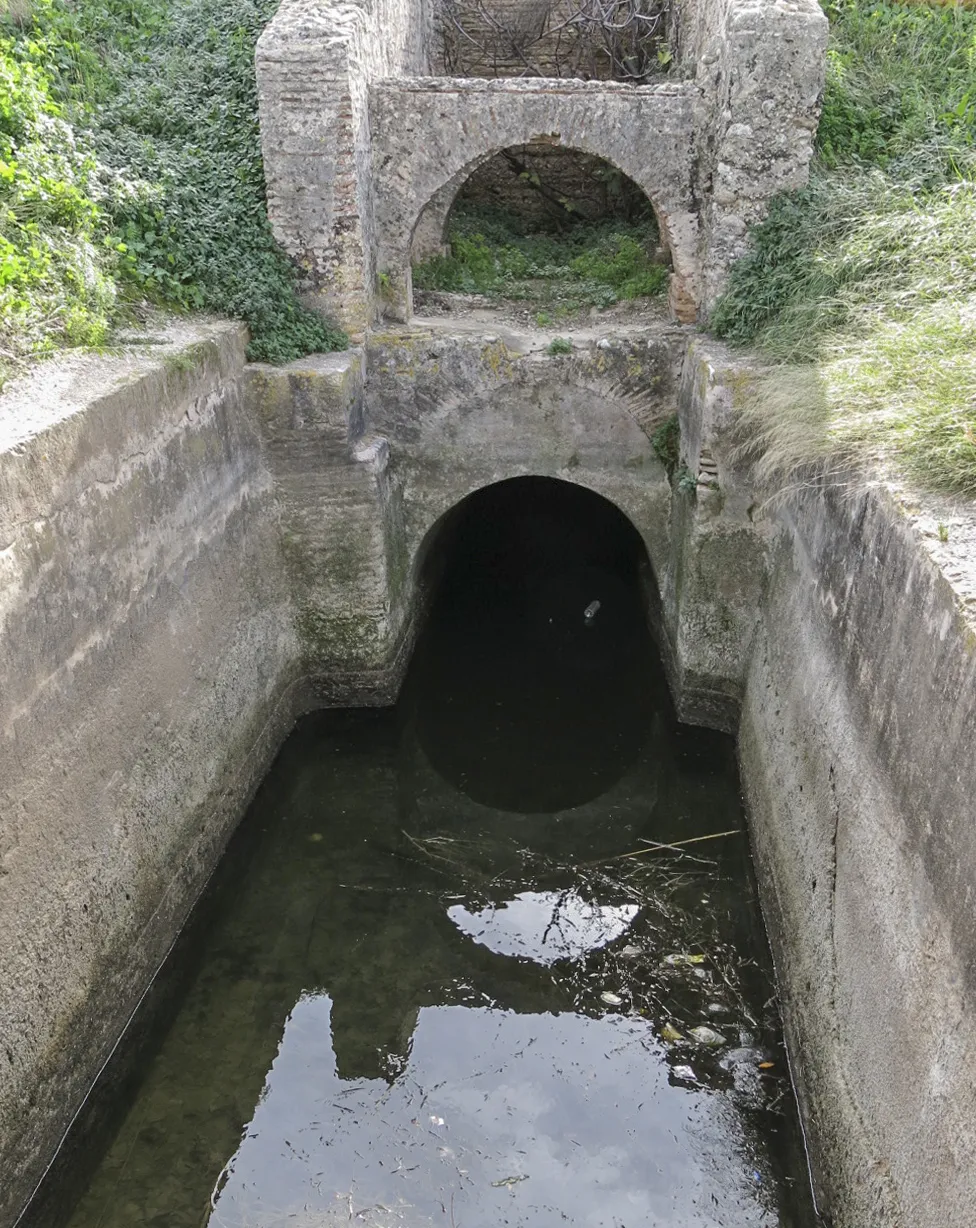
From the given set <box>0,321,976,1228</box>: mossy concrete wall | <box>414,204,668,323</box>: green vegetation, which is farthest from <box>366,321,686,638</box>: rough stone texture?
<box>414,204,668,323</box>: green vegetation

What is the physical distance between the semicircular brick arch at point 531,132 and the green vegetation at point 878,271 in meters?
0.72

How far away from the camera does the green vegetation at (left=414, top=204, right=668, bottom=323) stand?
26.0 feet

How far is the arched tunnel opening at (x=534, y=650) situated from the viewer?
7246 mm

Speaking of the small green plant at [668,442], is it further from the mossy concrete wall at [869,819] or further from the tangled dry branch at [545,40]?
the tangled dry branch at [545,40]

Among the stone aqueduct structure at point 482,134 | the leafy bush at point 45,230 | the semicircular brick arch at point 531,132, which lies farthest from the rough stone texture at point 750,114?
the leafy bush at point 45,230

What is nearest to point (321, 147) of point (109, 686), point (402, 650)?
point (402, 650)

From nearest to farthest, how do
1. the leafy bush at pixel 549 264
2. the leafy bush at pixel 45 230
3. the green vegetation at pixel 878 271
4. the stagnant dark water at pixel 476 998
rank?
1. the stagnant dark water at pixel 476 998
2. the green vegetation at pixel 878 271
3. the leafy bush at pixel 45 230
4. the leafy bush at pixel 549 264

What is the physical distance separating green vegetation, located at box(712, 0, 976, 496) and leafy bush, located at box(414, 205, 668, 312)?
159cm

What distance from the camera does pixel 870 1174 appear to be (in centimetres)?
353

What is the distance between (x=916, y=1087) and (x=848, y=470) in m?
2.69

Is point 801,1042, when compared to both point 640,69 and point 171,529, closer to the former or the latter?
point 171,529

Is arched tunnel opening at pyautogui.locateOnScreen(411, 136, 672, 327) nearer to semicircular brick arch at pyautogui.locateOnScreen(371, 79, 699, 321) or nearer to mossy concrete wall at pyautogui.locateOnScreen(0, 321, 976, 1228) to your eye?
semicircular brick arch at pyautogui.locateOnScreen(371, 79, 699, 321)

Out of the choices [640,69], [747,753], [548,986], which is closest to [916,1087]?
[548,986]

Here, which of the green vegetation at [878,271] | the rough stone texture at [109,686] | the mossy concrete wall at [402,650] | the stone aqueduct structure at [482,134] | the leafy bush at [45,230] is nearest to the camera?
the mossy concrete wall at [402,650]
